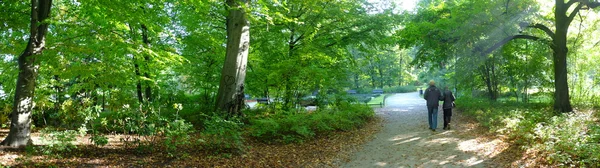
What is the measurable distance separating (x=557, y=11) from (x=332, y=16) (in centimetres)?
783

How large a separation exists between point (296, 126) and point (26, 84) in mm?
5643

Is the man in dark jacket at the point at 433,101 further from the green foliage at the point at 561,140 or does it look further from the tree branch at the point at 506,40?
the tree branch at the point at 506,40

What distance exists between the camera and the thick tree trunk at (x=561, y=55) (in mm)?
12312

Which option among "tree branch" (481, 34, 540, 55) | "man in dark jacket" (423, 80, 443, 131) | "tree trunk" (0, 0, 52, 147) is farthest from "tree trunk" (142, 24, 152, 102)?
"tree branch" (481, 34, 540, 55)

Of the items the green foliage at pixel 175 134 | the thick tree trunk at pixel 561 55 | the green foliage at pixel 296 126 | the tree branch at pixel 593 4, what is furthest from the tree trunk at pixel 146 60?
the tree branch at pixel 593 4

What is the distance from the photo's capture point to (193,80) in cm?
1341

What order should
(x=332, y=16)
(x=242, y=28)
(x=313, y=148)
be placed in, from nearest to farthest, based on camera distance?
(x=313, y=148) < (x=242, y=28) < (x=332, y=16)

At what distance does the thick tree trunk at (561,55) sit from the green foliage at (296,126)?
7.05 m

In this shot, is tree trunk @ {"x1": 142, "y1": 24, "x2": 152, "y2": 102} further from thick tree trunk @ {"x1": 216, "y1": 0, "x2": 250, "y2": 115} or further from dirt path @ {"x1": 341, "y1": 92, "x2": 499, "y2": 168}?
dirt path @ {"x1": 341, "y1": 92, "x2": 499, "y2": 168}

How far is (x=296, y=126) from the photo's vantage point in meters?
9.16

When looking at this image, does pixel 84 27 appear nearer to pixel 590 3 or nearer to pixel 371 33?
pixel 371 33

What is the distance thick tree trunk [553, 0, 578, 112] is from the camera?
12.3 metres

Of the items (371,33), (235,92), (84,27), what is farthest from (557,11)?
(84,27)

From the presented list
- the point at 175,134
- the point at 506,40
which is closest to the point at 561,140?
the point at 175,134
